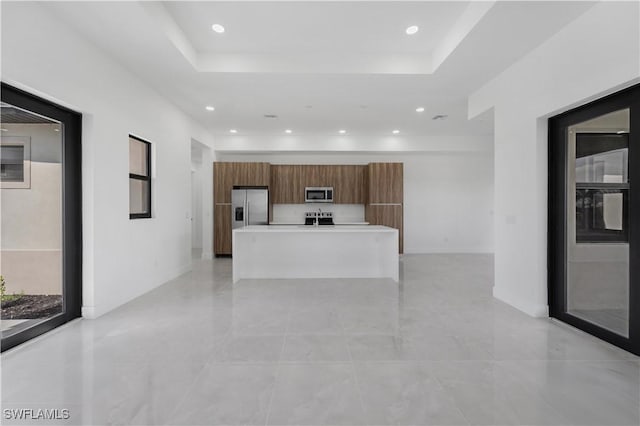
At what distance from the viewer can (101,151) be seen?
3.40m

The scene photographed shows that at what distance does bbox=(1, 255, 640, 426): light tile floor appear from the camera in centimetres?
173

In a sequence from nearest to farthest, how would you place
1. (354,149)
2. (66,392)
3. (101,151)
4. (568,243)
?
(66,392) → (568,243) → (101,151) → (354,149)

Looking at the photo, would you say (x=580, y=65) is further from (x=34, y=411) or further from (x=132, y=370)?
(x=34, y=411)

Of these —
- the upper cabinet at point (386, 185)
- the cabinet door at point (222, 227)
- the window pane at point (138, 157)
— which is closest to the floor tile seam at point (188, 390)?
the window pane at point (138, 157)

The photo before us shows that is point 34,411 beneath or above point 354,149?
beneath

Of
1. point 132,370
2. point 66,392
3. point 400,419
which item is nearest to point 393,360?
point 400,419

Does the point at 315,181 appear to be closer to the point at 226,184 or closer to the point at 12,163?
the point at 226,184

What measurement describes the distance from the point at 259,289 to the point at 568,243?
150 inches

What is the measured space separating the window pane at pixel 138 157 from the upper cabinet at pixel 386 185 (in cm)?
487

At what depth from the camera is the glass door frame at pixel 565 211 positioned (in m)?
2.44

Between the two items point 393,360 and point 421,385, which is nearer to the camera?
point 421,385

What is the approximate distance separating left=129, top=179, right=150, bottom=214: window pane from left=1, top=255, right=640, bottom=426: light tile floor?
4.42 ft

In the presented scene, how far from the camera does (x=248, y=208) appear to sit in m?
7.35

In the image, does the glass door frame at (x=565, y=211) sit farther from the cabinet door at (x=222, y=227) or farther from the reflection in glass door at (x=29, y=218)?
the cabinet door at (x=222, y=227)
